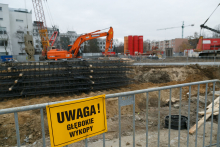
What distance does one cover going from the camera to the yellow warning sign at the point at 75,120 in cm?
171

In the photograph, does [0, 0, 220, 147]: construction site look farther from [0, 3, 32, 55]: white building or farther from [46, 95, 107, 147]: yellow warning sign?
[0, 3, 32, 55]: white building

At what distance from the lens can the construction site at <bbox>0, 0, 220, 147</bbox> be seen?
224 centimetres

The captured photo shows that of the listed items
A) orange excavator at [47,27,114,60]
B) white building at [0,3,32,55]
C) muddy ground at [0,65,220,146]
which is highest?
white building at [0,3,32,55]

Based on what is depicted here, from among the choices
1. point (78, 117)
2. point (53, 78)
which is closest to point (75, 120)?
point (78, 117)

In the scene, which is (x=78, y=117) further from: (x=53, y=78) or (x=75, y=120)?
(x=53, y=78)

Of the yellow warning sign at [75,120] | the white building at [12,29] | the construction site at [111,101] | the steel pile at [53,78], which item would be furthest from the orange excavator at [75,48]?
the white building at [12,29]

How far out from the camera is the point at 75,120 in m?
1.85

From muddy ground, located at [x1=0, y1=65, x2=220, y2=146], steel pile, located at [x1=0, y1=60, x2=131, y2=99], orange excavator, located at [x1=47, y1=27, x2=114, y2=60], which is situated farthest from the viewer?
orange excavator, located at [x1=47, y1=27, x2=114, y2=60]

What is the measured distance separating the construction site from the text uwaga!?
0.01 m

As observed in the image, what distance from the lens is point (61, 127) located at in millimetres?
1761

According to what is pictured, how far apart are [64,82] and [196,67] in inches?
616

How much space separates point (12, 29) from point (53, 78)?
45387 mm

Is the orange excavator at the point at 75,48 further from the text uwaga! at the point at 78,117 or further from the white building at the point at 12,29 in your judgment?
the white building at the point at 12,29

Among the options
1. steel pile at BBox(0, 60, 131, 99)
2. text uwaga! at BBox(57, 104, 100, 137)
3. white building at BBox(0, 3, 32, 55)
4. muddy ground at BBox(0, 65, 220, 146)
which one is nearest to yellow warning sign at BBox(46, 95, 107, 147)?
text uwaga! at BBox(57, 104, 100, 137)
